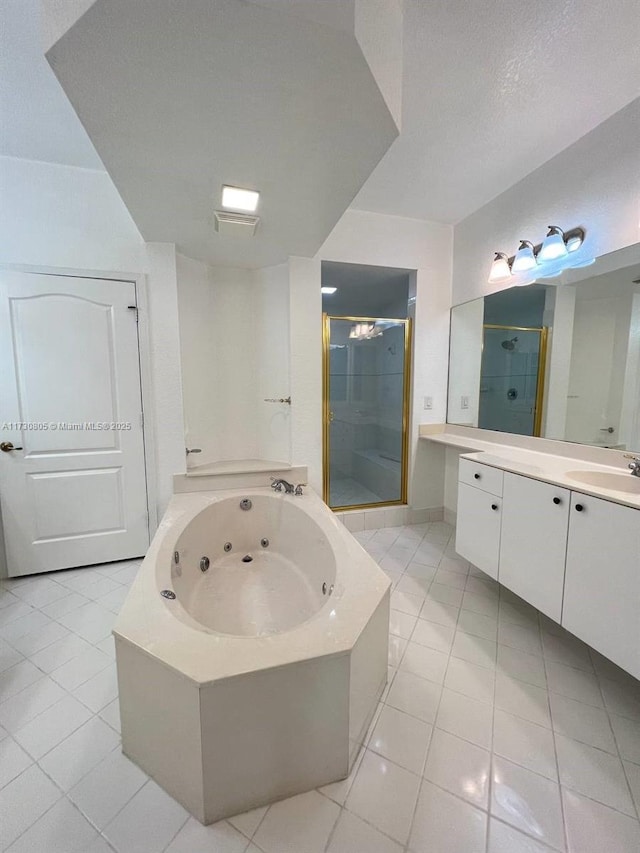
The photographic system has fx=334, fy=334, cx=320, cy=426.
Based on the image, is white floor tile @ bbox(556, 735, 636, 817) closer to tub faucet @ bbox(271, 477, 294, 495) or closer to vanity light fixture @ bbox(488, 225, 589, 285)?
tub faucet @ bbox(271, 477, 294, 495)

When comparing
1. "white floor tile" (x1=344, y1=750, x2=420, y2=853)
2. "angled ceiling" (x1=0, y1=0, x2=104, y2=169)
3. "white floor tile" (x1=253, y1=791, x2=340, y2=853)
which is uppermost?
"angled ceiling" (x1=0, y1=0, x2=104, y2=169)

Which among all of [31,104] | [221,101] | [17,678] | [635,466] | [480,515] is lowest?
[17,678]

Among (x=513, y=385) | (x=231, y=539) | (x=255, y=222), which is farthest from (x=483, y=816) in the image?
(x=255, y=222)

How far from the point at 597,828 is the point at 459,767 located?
1.21ft

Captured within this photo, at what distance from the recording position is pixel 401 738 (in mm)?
1211

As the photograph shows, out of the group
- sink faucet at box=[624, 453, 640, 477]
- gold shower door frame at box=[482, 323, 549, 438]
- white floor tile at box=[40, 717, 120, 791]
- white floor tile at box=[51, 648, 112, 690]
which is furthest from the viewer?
gold shower door frame at box=[482, 323, 549, 438]

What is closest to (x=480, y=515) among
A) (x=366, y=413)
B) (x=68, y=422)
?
(x=366, y=413)

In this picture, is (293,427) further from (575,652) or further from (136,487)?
(575,652)

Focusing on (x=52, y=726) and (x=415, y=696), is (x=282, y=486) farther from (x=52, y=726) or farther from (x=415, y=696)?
(x=52, y=726)

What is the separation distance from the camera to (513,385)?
2.46 metres

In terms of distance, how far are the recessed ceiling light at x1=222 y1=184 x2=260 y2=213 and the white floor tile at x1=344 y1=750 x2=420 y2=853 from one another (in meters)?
2.36

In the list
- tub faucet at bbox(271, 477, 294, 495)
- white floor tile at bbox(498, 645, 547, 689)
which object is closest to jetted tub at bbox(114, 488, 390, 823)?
white floor tile at bbox(498, 645, 547, 689)

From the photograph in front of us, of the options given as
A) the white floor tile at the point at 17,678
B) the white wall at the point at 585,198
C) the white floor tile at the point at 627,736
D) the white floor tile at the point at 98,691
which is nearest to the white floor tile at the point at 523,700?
the white floor tile at the point at 627,736

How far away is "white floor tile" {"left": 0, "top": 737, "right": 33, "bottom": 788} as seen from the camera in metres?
1.09
